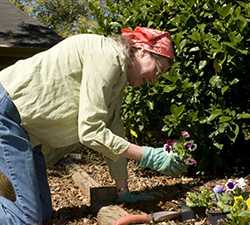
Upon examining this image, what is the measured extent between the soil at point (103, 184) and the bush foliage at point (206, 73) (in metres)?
0.32

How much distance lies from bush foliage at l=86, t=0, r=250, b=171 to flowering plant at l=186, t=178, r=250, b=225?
94cm

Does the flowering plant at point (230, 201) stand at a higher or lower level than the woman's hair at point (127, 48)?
lower

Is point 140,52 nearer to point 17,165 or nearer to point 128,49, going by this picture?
point 128,49

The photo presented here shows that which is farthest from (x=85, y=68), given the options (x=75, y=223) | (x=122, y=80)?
(x=75, y=223)

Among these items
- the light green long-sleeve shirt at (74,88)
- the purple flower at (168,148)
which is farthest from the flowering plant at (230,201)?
the light green long-sleeve shirt at (74,88)

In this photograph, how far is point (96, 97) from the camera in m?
3.42

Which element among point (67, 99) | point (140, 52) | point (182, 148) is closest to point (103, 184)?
point (182, 148)

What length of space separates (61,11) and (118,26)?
21.5 m

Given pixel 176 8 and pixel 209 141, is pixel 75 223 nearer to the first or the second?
pixel 209 141

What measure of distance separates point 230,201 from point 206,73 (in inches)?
65.3

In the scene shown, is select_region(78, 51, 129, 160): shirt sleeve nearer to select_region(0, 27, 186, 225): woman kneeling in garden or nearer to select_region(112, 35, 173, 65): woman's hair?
select_region(0, 27, 186, 225): woman kneeling in garden

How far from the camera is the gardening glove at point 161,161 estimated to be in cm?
370

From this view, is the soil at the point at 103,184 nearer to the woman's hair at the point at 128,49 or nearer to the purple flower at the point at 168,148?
the purple flower at the point at 168,148

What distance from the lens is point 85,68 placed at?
3.49 metres
